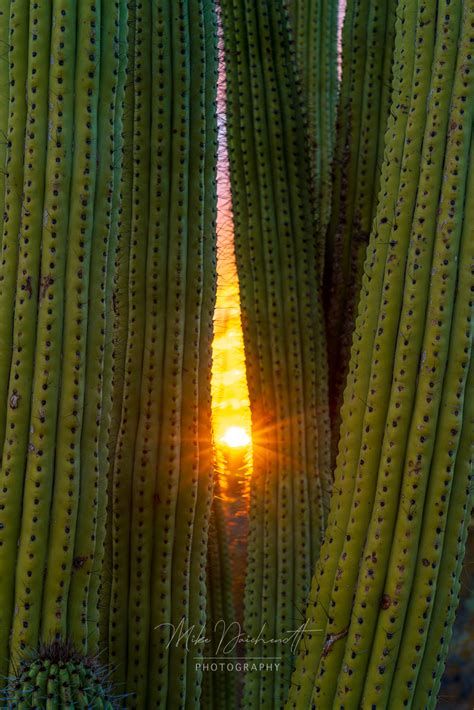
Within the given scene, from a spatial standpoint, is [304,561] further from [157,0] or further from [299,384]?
[157,0]

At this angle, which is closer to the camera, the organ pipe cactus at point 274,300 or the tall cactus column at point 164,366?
the tall cactus column at point 164,366

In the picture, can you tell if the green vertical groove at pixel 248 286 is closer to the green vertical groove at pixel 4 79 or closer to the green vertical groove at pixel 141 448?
the green vertical groove at pixel 141 448

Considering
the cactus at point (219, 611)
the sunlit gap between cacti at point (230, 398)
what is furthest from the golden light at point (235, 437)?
the cactus at point (219, 611)

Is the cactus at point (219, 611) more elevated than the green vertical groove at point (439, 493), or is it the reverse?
the green vertical groove at point (439, 493)

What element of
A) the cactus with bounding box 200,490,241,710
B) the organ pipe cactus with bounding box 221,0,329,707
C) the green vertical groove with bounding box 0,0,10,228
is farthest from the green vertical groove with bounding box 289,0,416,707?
the cactus with bounding box 200,490,241,710

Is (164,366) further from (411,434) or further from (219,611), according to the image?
(219,611)

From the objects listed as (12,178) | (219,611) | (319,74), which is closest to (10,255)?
(12,178)
